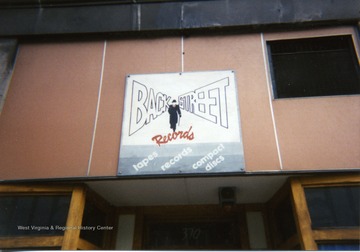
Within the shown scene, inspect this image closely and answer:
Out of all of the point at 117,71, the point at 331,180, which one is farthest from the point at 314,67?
the point at 117,71

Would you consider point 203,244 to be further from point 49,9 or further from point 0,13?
point 0,13

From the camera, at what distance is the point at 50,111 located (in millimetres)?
4992

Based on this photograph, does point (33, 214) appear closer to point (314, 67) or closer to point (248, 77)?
point (248, 77)

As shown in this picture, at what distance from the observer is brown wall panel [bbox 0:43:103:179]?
15.1 feet

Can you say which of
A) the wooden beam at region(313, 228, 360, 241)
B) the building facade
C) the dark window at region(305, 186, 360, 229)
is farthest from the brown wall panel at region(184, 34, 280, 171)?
the wooden beam at region(313, 228, 360, 241)

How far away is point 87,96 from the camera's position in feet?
16.6

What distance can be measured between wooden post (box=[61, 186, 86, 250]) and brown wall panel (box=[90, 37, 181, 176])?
1.19ft

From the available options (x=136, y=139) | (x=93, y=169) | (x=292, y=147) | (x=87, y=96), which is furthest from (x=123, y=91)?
(x=292, y=147)

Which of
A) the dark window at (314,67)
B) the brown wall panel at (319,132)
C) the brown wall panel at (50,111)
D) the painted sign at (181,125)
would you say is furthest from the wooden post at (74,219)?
the dark window at (314,67)

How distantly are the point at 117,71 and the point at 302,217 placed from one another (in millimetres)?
3686

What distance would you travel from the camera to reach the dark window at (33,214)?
4.30 m

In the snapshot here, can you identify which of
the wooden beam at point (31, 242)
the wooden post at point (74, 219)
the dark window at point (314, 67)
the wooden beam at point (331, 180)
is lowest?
the wooden beam at point (31, 242)

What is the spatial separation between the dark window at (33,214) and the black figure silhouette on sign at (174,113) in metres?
1.89

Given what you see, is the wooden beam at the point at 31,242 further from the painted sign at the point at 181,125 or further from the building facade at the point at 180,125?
the painted sign at the point at 181,125
